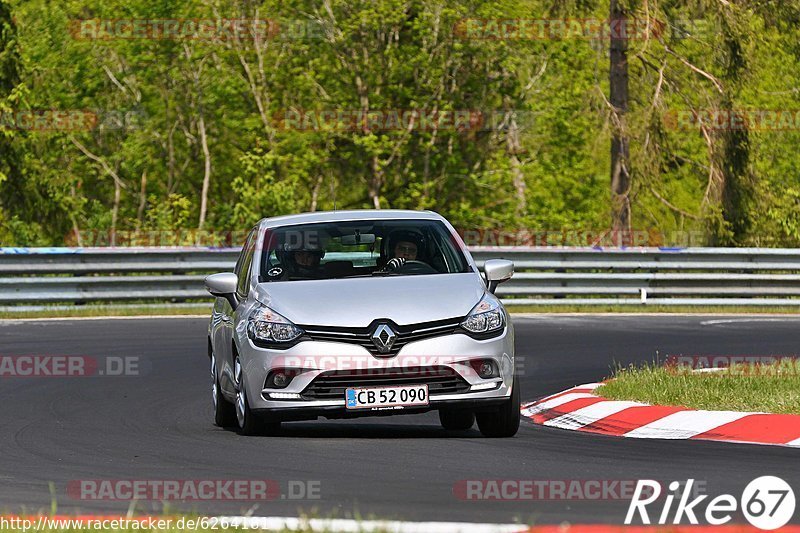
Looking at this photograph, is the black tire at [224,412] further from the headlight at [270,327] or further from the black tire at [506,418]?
the black tire at [506,418]

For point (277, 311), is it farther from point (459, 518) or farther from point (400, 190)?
point (400, 190)

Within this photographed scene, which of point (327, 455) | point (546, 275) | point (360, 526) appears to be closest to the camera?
point (360, 526)

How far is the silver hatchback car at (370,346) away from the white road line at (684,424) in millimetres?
889

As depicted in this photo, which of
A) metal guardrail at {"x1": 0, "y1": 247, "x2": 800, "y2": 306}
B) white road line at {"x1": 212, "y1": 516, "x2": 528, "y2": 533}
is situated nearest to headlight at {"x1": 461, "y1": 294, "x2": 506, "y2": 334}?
white road line at {"x1": 212, "y1": 516, "x2": 528, "y2": 533}

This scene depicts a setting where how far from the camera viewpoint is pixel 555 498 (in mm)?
7805

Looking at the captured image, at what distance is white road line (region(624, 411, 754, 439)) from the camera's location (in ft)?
34.9

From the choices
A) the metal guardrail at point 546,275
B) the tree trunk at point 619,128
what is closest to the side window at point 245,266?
the metal guardrail at point 546,275

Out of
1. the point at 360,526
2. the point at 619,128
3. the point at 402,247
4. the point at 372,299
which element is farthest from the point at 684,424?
the point at 619,128

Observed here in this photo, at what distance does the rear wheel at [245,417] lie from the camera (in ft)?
35.8

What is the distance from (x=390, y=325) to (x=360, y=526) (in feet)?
12.2

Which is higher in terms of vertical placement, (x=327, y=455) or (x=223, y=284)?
(x=223, y=284)

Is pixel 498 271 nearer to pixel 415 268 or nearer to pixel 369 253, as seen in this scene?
pixel 415 268

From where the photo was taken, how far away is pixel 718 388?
12.3m

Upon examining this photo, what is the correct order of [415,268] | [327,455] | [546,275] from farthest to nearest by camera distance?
[546,275] → [415,268] → [327,455]
